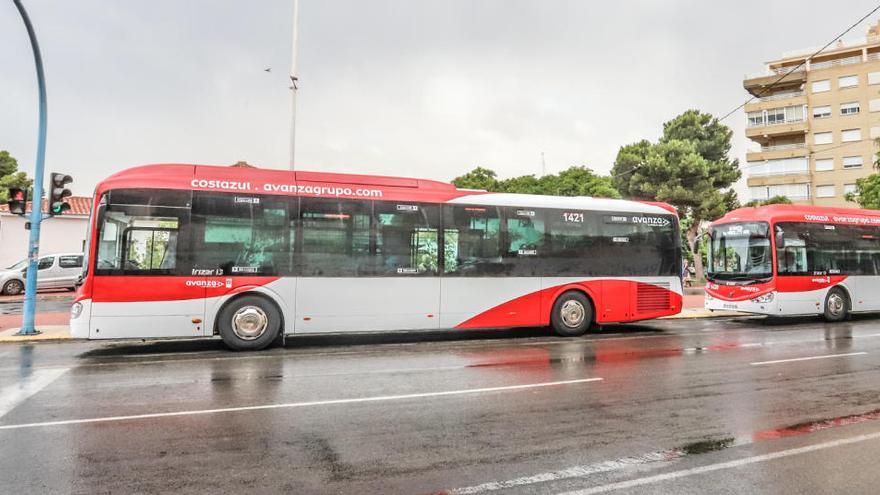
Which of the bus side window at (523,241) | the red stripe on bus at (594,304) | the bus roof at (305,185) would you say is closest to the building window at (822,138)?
the red stripe on bus at (594,304)

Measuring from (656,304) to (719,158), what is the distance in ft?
119

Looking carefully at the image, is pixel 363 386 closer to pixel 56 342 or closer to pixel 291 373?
pixel 291 373

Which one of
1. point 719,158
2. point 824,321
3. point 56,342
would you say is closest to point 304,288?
point 56,342

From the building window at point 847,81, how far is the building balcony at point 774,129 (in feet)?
15.1

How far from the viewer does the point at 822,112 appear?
50.6 metres

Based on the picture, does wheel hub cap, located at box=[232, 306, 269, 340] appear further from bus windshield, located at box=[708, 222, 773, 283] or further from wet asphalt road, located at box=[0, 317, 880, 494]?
bus windshield, located at box=[708, 222, 773, 283]

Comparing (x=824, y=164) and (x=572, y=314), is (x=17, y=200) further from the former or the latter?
(x=824, y=164)

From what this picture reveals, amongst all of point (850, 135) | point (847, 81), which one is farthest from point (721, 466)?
point (847, 81)

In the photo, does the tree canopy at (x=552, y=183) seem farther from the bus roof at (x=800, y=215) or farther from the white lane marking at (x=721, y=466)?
the white lane marking at (x=721, y=466)

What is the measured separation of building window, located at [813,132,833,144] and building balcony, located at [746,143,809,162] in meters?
1.13

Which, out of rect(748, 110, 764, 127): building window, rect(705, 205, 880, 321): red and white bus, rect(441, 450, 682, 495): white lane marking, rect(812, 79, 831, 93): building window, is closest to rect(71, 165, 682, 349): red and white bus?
rect(705, 205, 880, 321): red and white bus

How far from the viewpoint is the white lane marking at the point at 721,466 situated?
11.9 ft

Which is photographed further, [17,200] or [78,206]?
[78,206]

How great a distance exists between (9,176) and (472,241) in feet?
162
